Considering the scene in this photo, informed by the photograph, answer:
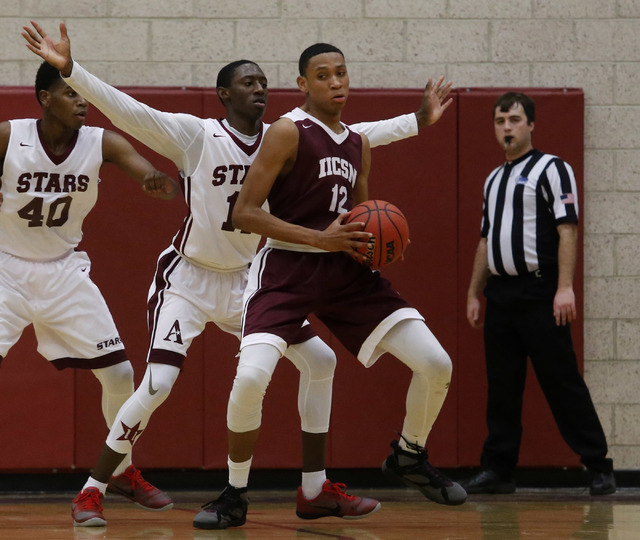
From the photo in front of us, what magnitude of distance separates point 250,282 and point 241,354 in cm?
36

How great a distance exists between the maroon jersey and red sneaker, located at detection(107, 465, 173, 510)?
1.52 m

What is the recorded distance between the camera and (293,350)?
4.90 meters

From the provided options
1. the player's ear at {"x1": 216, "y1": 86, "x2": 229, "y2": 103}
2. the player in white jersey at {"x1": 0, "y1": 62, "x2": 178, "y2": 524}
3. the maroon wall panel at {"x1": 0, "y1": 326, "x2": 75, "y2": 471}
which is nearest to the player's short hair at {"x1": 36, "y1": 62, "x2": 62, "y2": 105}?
the player in white jersey at {"x1": 0, "y1": 62, "x2": 178, "y2": 524}

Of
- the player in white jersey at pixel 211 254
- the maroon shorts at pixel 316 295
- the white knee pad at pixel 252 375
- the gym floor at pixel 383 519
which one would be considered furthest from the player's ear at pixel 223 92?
the gym floor at pixel 383 519

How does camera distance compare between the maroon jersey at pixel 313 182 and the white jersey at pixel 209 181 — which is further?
the white jersey at pixel 209 181

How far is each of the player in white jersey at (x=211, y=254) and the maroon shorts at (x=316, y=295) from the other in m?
0.26

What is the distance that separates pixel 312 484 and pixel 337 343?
167 cm

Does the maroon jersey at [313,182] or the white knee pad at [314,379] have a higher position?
the maroon jersey at [313,182]

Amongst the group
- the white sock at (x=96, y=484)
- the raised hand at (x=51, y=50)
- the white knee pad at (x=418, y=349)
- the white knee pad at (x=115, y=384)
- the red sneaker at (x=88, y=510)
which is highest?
the raised hand at (x=51, y=50)

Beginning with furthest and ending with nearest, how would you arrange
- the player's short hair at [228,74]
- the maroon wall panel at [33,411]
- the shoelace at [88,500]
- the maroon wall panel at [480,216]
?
the maroon wall panel at [480,216]
the maroon wall panel at [33,411]
the player's short hair at [228,74]
the shoelace at [88,500]

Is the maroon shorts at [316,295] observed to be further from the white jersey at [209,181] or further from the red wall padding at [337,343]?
the red wall padding at [337,343]

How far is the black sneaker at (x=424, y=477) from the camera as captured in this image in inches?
186

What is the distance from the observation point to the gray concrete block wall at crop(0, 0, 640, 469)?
667 cm

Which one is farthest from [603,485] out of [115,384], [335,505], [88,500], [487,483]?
[88,500]
